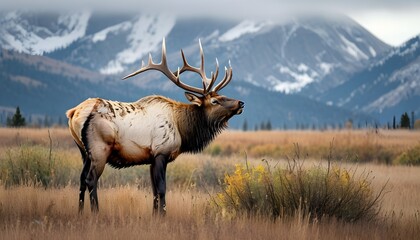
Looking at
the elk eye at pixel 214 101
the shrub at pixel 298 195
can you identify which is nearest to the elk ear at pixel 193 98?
the elk eye at pixel 214 101

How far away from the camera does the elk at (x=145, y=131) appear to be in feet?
36.9

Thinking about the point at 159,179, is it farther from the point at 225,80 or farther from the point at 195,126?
the point at 225,80

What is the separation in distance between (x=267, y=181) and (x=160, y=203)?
→ 1.60 m

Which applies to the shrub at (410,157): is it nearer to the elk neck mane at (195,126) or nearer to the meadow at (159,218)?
the meadow at (159,218)

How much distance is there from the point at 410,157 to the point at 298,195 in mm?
17391

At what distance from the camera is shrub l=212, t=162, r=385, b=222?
11227mm

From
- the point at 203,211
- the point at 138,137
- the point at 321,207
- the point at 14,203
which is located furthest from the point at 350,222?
the point at 14,203

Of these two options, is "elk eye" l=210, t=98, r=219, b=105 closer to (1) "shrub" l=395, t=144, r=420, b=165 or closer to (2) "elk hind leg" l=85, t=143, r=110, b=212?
(2) "elk hind leg" l=85, t=143, r=110, b=212

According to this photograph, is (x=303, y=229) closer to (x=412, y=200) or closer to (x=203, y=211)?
(x=203, y=211)

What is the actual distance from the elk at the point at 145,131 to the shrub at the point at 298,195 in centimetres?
96

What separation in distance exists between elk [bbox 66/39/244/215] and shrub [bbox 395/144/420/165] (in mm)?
16390

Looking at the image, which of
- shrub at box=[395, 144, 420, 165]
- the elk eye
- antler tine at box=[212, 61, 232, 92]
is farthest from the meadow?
shrub at box=[395, 144, 420, 165]

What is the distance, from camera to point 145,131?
11500 millimetres

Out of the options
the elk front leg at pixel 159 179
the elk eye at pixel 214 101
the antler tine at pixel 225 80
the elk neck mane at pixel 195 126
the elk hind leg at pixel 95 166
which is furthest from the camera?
the antler tine at pixel 225 80
